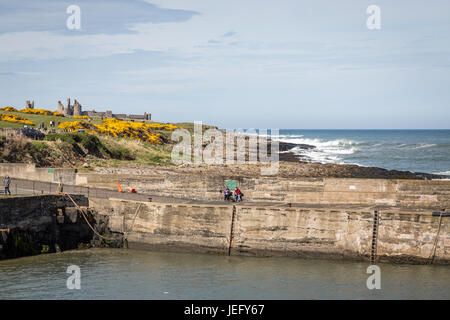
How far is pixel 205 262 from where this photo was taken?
81.6ft

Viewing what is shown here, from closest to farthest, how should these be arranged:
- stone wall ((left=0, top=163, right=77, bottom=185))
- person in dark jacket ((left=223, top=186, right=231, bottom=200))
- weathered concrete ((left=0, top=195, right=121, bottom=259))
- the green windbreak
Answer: weathered concrete ((left=0, top=195, right=121, bottom=259)), person in dark jacket ((left=223, top=186, right=231, bottom=200)), the green windbreak, stone wall ((left=0, top=163, right=77, bottom=185))

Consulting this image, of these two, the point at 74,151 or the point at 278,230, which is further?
the point at 74,151

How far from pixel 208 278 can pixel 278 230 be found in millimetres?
4908

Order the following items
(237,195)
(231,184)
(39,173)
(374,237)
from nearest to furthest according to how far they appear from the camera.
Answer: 1. (374,237)
2. (237,195)
3. (231,184)
4. (39,173)

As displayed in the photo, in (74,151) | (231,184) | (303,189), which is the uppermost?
(74,151)

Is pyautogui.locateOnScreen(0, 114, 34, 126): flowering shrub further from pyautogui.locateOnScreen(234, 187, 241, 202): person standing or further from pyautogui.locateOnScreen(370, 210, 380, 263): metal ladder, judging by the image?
pyautogui.locateOnScreen(370, 210, 380, 263): metal ladder

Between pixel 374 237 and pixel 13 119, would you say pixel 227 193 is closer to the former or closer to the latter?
pixel 374 237

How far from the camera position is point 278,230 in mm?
25719

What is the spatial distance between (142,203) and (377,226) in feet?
37.7

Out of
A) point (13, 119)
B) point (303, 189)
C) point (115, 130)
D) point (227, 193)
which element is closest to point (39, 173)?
point (227, 193)

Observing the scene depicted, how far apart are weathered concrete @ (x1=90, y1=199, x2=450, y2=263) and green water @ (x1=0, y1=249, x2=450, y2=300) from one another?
0.60m

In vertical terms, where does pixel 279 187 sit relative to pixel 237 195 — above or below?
above

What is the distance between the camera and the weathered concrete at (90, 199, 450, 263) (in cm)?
2405

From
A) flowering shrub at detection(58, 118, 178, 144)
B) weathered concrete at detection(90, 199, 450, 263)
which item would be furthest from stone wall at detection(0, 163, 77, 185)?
flowering shrub at detection(58, 118, 178, 144)
